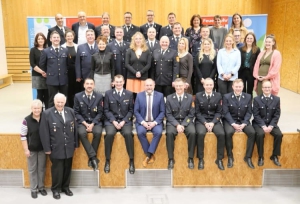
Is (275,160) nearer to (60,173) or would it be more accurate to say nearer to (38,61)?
(60,173)

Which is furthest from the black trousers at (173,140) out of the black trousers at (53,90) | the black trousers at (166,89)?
the black trousers at (53,90)

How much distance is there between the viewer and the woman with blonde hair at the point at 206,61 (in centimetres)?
512

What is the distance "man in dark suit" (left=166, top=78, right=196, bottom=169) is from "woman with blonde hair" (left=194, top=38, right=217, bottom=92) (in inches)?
32.0

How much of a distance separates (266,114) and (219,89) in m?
0.99

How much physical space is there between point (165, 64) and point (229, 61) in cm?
99

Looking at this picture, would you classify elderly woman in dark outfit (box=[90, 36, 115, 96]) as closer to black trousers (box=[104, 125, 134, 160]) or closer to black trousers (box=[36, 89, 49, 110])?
black trousers (box=[104, 125, 134, 160])

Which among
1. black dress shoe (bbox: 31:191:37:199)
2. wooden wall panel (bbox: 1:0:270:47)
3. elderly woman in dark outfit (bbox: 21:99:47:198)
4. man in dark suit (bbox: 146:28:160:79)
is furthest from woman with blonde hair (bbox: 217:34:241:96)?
wooden wall panel (bbox: 1:0:270:47)

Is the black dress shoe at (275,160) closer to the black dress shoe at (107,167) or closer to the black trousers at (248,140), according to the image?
the black trousers at (248,140)

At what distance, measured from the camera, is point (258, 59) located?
512 centimetres

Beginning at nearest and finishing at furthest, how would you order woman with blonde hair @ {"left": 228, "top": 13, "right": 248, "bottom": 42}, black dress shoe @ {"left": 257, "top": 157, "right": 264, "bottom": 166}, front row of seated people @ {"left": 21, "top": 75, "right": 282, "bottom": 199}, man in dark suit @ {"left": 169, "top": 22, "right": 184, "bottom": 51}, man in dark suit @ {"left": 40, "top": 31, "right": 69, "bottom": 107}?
1. front row of seated people @ {"left": 21, "top": 75, "right": 282, "bottom": 199}
2. black dress shoe @ {"left": 257, "top": 157, "right": 264, "bottom": 166}
3. man in dark suit @ {"left": 40, "top": 31, "right": 69, "bottom": 107}
4. man in dark suit @ {"left": 169, "top": 22, "right": 184, "bottom": 51}
5. woman with blonde hair @ {"left": 228, "top": 13, "right": 248, "bottom": 42}

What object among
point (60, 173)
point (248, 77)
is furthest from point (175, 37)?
point (60, 173)

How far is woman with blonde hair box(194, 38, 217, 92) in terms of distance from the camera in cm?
512

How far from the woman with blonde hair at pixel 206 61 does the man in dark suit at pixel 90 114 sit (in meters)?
1.70

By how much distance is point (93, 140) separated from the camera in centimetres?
425
